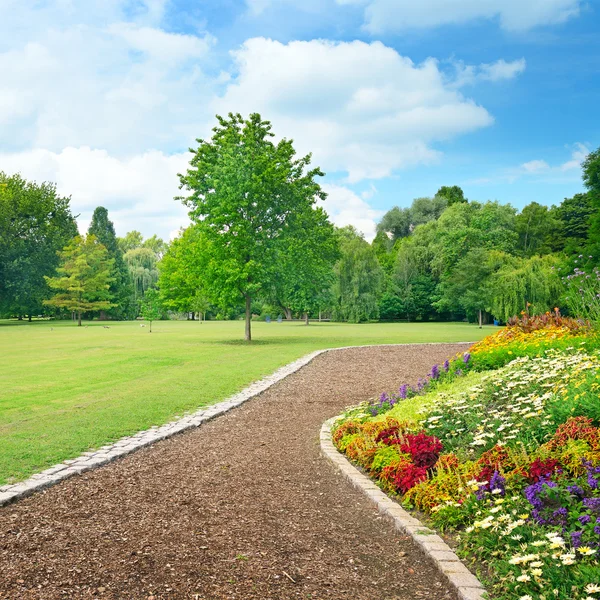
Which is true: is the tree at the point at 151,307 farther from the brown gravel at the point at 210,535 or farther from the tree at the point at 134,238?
the tree at the point at 134,238

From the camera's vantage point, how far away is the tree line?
A: 22.4m

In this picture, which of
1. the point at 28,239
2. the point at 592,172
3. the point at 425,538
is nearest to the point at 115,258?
the point at 28,239

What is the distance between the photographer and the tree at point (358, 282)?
149 feet

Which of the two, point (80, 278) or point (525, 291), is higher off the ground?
point (80, 278)

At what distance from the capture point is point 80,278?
155ft

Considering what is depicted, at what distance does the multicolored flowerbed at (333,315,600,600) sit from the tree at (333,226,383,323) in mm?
38293

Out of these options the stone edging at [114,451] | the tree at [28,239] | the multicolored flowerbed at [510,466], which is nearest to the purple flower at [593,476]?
the multicolored flowerbed at [510,466]

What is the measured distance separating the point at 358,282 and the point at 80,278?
25.0 metres

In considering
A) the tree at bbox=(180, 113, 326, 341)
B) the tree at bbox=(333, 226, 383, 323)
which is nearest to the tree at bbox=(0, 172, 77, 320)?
the tree at bbox=(333, 226, 383, 323)

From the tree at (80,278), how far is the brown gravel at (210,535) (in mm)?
43913

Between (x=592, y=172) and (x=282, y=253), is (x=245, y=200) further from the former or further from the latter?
(x=592, y=172)

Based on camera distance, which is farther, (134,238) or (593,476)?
(134,238)

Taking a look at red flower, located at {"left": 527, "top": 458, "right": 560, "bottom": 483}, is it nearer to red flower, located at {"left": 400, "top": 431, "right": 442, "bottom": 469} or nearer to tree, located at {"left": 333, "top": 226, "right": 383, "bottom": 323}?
red flower, located at {"left": 400, "top": 431, "right": 442, "bottom": 469}

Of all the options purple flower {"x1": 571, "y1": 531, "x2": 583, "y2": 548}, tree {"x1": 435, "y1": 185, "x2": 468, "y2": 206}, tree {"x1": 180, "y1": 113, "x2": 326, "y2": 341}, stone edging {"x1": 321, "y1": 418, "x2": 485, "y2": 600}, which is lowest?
stone edging {"x1": 321, "y1": 418, "x2": 485, "y2": 600}
